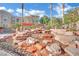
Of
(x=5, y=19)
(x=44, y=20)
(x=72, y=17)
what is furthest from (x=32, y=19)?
(x=72, y=17)

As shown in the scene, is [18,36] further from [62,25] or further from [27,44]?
[62,25]

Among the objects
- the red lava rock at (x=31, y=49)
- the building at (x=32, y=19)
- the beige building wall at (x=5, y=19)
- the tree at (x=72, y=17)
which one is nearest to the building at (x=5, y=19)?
the beige building wall at (x=5, y=19)

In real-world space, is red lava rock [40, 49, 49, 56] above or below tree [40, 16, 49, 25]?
below

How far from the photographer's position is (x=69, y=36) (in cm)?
141

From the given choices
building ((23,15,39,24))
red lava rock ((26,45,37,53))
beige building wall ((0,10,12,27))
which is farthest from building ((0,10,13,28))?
red lava rock ((26,45,37,53))

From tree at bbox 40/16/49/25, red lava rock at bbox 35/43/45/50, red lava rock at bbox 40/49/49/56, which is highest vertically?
tree at bbox 40/16/49/25

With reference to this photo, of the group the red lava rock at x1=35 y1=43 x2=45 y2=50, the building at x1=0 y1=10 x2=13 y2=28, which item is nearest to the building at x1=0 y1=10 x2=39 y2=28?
the building at x1=0 y1=10 x2=13 y2=28

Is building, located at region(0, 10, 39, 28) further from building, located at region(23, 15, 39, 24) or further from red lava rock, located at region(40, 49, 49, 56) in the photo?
red lava rock, located at region(40, 49, 49, 56)

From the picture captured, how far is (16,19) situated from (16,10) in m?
0.08

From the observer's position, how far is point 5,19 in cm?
142

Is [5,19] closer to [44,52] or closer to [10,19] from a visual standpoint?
[10,19]

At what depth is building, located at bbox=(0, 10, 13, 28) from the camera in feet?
4.63

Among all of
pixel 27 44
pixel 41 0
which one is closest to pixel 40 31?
pixel 27 44

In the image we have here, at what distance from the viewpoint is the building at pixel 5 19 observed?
1410 mm
